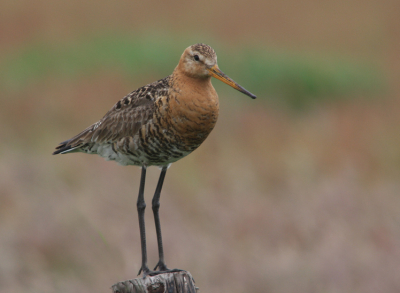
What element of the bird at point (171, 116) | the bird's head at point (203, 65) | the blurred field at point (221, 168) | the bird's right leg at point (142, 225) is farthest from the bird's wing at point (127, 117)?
the blurred field at point (221, 168)

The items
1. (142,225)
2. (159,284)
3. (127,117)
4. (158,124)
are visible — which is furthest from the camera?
(142,225)

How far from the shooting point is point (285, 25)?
19531 mm

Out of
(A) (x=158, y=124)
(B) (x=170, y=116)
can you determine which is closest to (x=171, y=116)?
(B) (x=170, y=116)

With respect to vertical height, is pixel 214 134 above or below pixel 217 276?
above

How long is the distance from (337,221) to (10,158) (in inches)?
245

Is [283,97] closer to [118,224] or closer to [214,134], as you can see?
[214,134]

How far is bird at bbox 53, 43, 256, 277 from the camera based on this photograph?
6164 mm

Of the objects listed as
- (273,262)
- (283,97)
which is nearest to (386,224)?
(273,262)

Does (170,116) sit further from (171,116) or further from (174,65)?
(174,65)

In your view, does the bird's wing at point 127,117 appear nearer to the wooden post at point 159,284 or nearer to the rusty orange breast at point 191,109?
the rusty orange breast at point 191,109

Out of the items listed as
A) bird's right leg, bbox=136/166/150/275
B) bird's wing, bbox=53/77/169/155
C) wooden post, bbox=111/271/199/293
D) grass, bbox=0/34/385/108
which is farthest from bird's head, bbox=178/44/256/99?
grass, bbox=0/34/385/108

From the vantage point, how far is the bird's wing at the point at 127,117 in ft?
21.5

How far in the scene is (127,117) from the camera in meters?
6.73

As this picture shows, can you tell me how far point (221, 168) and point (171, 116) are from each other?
6349 mm
